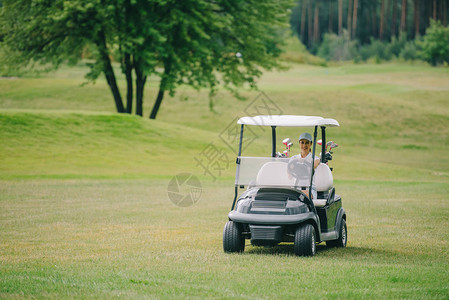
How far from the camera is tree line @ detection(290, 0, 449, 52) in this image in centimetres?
8950

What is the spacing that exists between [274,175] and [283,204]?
22.6 inches

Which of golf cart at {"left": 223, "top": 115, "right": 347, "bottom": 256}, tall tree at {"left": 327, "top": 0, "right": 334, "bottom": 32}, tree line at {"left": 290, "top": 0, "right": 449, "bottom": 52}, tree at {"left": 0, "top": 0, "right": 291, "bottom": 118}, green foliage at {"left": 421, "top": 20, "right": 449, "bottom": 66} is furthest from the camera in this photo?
tall tree at {"left": 327, "top": 0, "right": 334, "bottom": 32}

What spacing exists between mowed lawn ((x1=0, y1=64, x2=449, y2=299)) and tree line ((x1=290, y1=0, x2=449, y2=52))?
45.9 m

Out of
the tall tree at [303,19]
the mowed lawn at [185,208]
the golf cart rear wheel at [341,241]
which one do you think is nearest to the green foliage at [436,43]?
the mowed lawn at [185,208]

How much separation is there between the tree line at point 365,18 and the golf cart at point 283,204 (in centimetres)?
8369

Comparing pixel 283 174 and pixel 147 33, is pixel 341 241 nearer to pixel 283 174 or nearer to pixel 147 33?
pixel 283 174

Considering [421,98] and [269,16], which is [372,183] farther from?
[421,98]

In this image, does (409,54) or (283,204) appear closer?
(283,204)

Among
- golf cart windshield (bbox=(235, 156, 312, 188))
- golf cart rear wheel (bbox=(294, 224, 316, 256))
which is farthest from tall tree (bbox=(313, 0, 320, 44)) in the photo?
golf cart rear wheel (bbox=(294, 224, 316, 256))

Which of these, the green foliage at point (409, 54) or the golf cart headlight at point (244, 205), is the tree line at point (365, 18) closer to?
the green foliage at point (409, 54)

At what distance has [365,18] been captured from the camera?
334 ft

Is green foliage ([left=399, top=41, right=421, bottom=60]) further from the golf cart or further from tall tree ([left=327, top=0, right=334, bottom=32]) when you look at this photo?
the golf cart

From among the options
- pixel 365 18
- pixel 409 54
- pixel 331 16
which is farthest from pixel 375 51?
pixel 331 16

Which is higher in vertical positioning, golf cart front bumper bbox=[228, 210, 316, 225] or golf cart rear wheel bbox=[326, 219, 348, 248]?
golf cart front bumper bbox=[228, 210, 316, 225]
